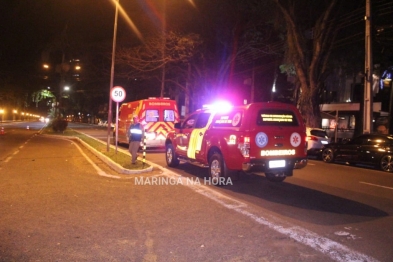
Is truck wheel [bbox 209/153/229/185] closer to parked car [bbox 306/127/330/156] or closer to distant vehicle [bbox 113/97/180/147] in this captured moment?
distant vehicle [bbox 113/97/180/147]

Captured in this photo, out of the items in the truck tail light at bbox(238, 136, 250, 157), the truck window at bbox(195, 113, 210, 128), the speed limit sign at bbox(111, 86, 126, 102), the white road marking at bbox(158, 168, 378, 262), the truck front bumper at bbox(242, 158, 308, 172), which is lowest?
the white road marking at bbox(158, 168, 378, 262)

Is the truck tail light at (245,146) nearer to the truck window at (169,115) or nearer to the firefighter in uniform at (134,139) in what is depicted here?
the firefighter in uniform at (134,139)

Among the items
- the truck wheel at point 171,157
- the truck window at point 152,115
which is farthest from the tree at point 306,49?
the truck wheel at point 171,157

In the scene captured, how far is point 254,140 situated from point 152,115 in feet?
30.7

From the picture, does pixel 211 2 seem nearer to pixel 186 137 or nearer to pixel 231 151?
pixel 186 137

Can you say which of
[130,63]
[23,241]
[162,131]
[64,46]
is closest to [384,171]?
[162,131]

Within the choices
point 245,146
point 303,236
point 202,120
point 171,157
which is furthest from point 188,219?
point 171,157

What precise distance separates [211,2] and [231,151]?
59.8 ft

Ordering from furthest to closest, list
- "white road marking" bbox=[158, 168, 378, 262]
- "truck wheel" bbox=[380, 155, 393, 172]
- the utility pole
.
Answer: the utility pole < "truck wheel" bbox=[380, 155, 393, 172] < "white road marking" bbox=[158, 168, 378, 262]

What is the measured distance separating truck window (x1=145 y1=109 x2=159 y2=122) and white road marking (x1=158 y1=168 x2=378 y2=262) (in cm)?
948

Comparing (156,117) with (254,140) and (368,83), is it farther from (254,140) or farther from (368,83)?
(368,83)

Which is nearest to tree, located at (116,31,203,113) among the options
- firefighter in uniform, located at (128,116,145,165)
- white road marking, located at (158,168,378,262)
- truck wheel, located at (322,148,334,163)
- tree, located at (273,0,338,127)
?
tree, located at (273,0,338,127)

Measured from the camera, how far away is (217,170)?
9.12 metres

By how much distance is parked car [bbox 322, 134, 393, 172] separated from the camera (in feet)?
43.8
